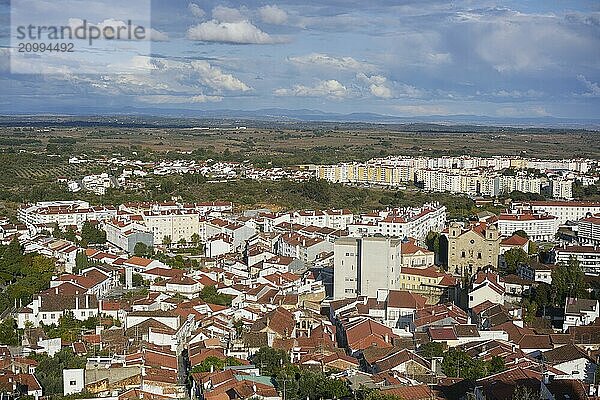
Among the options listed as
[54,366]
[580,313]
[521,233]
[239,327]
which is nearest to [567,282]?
[580,313]

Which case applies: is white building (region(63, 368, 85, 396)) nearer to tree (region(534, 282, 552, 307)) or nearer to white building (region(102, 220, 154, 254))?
tree (region(534, 282, 552, 307))

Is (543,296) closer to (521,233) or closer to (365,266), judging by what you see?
(365,266)

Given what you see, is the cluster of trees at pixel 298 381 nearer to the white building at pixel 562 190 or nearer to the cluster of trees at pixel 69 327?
the cluster of trees at pixel 69 327

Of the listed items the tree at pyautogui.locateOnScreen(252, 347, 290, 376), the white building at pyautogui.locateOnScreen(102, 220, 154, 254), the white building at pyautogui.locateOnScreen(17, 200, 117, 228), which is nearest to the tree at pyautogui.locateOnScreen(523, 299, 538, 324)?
the tree at pyautogui.locateOnScreen(252, 347, 290, 376)

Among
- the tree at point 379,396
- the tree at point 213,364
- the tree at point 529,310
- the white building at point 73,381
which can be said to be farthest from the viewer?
the tree at point 529,310

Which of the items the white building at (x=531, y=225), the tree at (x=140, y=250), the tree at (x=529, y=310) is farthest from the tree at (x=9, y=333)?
the white building at (x=531, y=225)

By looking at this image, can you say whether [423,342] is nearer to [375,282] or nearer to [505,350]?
[505,350]
